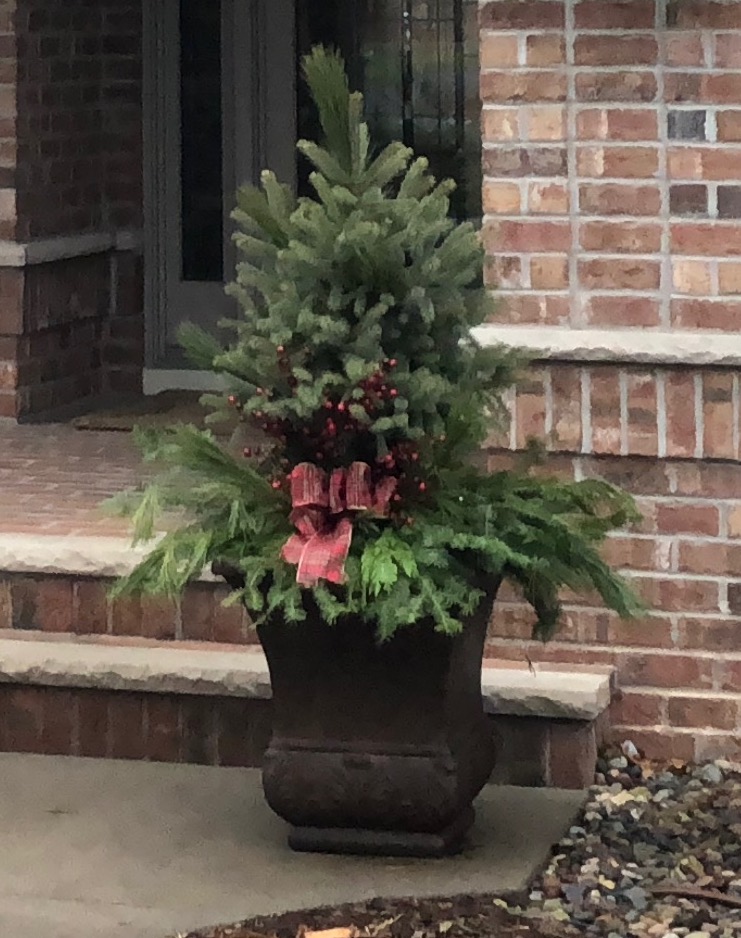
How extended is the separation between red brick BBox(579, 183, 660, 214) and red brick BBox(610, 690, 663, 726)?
1.08 meters

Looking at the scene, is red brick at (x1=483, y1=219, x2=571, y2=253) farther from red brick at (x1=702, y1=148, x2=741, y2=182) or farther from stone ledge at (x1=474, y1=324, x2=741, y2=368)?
red brick at (x1=702, y1=148, x2=741, y2=182)

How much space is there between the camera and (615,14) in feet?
12.7

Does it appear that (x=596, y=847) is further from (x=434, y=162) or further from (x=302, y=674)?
Answer: (x=434, y=162)

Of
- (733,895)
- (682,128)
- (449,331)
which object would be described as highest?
(682,128)

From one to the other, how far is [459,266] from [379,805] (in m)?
1.04

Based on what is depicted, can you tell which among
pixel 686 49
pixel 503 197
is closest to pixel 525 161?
pixel 503 197

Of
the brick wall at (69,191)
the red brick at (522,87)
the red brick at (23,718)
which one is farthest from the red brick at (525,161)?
the brick wall at (69,191)

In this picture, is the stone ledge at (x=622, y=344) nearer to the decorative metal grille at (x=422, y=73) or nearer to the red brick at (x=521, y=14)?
the red brick at (x=521, y=14)

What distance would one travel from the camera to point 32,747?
419cm

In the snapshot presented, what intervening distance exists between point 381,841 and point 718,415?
1.20 meters

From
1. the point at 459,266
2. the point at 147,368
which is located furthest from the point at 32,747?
the point at 147,368

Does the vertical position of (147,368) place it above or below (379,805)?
above

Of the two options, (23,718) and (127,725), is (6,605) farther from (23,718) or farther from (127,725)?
(127,725)

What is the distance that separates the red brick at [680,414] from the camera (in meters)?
3.91
